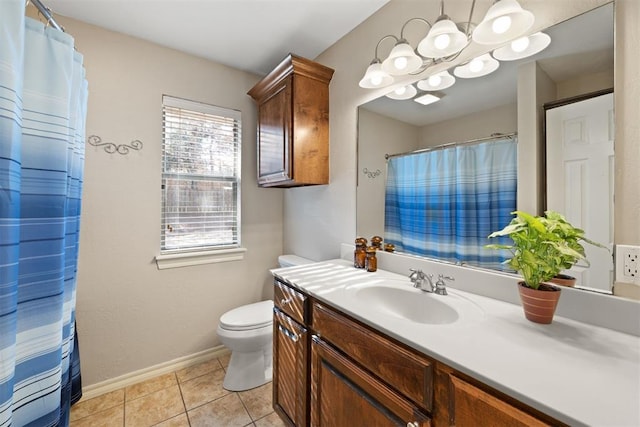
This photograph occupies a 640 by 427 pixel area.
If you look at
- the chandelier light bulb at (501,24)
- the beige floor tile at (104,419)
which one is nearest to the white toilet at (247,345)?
the beige floor tile at (104,419)

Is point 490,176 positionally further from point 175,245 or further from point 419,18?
point 175,245

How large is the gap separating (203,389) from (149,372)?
1.54 feet

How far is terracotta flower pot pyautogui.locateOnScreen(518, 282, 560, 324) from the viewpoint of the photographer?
841 mm

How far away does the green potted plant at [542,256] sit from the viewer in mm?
828

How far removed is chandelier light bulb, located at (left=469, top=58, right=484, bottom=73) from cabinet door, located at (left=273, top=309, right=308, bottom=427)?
1.44m

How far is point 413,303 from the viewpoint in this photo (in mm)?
1224

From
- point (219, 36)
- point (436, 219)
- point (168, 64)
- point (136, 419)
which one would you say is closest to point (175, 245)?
point (136, 419)

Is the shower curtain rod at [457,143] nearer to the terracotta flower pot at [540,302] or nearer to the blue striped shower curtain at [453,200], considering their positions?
the blue striped shower curtain at [453,200]

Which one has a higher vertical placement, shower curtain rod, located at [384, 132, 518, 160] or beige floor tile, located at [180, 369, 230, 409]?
shower curtain rod, located at [384, 132, 518, 160]

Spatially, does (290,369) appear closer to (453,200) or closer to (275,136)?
(453,200)

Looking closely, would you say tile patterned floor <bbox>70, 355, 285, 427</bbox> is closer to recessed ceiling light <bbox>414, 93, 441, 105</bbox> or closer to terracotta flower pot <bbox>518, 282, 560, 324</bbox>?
terracotta flower pot <bbox>518, 282, 560, 324</bbox>

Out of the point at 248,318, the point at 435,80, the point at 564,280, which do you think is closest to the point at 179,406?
the point at 248,318

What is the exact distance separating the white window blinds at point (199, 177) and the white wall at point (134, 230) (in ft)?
0.25

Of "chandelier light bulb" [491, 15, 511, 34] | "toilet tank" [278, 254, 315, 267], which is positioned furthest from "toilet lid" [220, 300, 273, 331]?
"chandelier light bulb" [491, 15, 511, 34]
